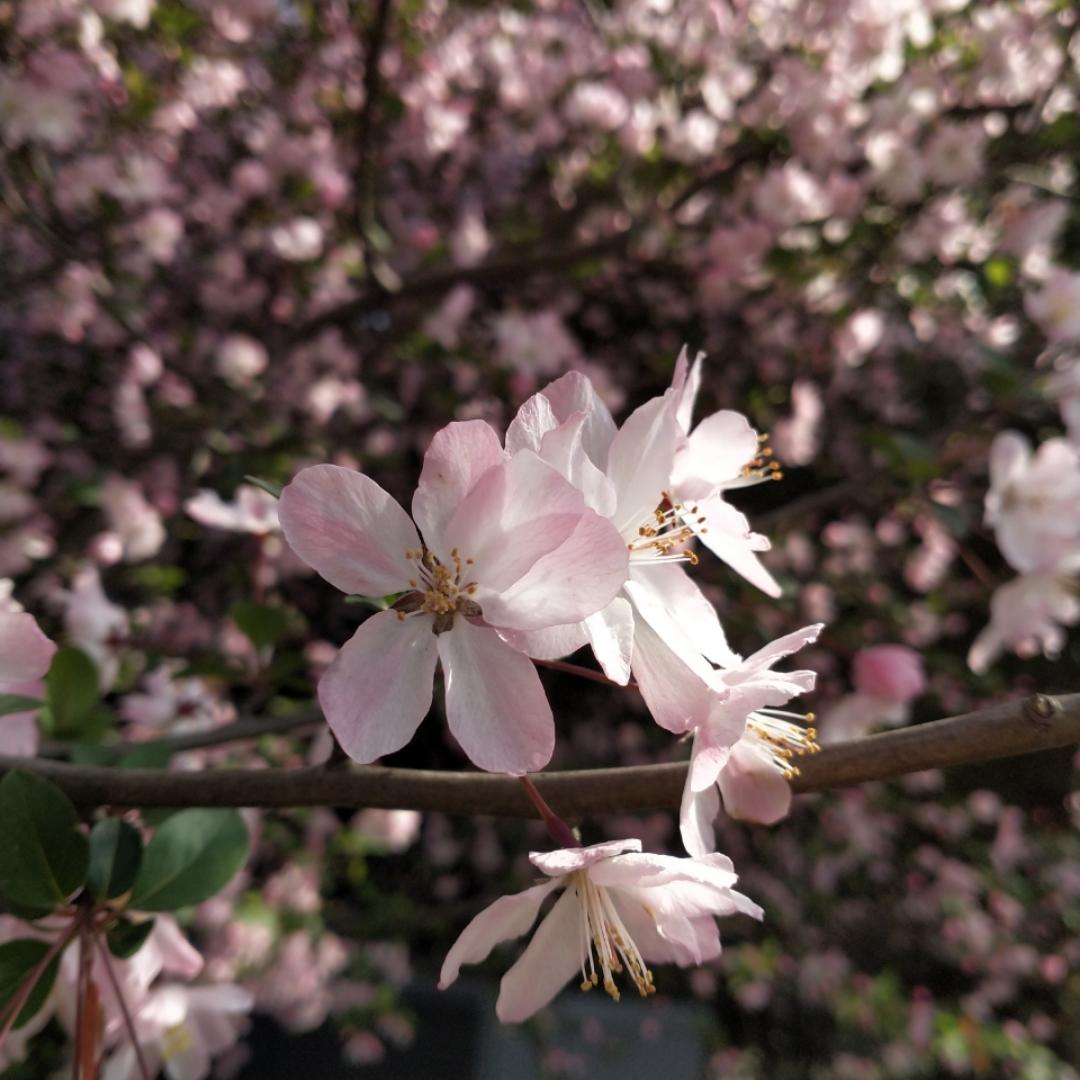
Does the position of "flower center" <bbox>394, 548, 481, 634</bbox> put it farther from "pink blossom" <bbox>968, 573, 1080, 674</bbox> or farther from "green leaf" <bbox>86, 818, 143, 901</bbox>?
"pink blossom" <bbox>968, 573, 1080, 674</bbox>

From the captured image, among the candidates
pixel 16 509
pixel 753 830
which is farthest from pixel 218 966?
pixel 753 830

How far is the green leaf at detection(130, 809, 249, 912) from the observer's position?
21.5 inches

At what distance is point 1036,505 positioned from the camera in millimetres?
1113

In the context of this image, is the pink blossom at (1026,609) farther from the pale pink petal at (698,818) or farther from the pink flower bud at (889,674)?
the pale pink petal at (698,818)

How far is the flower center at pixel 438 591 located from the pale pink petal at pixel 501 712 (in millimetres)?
28

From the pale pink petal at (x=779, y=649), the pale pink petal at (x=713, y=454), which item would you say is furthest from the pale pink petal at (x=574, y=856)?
the pale pink petal at (x=713, y=454)

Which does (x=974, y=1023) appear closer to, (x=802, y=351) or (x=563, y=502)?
(x=802, y=351)

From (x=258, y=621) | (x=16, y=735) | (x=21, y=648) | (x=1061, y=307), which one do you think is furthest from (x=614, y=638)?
(x=1061, y=307)

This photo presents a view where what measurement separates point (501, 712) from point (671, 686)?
0.29 feet

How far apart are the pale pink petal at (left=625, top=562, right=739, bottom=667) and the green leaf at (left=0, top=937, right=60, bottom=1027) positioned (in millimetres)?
400

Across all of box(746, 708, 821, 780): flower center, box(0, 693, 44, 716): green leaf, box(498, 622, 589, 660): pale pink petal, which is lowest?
box(0, 693, 44, 716): green leaf

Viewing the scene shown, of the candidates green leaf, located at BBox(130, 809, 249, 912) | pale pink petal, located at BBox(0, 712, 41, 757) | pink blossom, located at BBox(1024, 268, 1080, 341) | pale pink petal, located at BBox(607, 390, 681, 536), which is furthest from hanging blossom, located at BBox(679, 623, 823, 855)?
pink blossom, located at BBox(1024, 268, 1080, 341)

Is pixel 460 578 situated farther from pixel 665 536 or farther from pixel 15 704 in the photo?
pixel 15 704

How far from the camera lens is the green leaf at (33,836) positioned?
46cm
